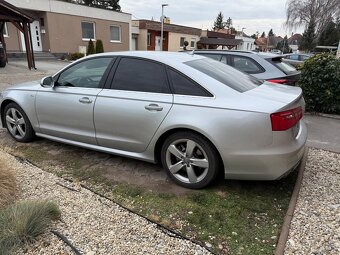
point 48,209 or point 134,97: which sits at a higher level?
point 134,97

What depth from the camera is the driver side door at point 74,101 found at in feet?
13.2

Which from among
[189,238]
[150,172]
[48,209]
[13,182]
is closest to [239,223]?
[189,238]

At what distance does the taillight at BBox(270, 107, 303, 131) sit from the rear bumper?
19 cm

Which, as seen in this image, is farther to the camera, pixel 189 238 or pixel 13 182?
pixel 13 182

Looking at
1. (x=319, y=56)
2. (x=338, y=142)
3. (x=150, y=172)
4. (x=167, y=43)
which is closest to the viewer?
(x=150, y=172)

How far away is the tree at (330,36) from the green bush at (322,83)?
53.0 m

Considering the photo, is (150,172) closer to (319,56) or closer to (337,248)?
(337,248)

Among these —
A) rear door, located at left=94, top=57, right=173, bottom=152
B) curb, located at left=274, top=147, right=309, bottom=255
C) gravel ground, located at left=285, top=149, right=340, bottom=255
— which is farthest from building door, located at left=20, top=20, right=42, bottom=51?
curb, located at left=274, top=147, right=309, bottom=255

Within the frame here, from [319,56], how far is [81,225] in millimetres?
6776

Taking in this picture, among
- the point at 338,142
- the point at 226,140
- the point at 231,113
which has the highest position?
the point at 231,113

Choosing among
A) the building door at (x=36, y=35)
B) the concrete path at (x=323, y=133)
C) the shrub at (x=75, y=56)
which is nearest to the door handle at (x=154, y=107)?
the concrete path at (x=323, y=133)

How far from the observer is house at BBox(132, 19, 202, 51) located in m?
32.4

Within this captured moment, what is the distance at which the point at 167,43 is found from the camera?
115 feet

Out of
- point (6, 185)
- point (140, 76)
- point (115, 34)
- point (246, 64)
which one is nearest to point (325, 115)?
point (246, 64)
